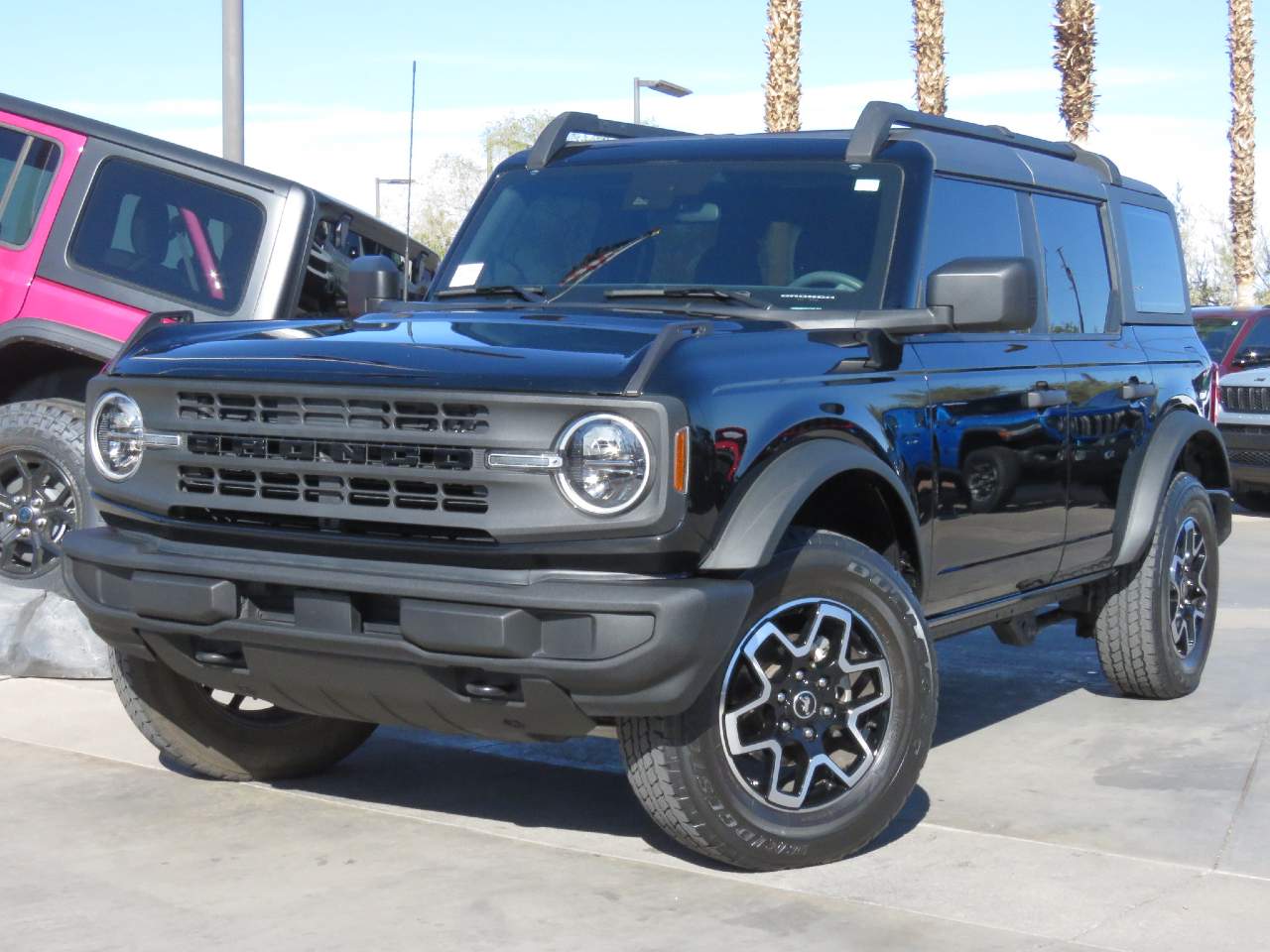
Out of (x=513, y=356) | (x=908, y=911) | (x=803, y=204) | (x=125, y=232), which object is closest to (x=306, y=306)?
(x=125, y=232)

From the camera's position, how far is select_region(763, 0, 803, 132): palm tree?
24.8m

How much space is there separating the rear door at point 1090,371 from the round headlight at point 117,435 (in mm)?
3023

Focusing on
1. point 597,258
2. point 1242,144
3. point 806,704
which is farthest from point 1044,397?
point 1242,144

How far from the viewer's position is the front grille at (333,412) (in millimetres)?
4312

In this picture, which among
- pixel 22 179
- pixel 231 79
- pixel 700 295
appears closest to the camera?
pixel 700 295

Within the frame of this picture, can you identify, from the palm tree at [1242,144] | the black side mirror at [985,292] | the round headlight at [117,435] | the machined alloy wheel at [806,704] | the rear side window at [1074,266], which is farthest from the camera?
the palm tree at [1242,144]

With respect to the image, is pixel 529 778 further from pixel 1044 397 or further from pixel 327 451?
pixel 1044 397

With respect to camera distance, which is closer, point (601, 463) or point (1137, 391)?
point (601, 463)

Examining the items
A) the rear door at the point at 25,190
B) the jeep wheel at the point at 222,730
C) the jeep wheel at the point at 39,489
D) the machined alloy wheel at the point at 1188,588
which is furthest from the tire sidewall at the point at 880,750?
the rear door at the point at 25,190

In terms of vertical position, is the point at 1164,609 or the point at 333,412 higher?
the point at 333,412

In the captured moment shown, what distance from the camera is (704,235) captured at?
5.64 meters

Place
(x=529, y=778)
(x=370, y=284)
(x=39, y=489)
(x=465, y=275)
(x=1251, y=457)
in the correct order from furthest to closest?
(x=1251, y=457)
(x=39, y=489)
(x=370, y=284)
(x=465, y=275)
(x=529, y=778)

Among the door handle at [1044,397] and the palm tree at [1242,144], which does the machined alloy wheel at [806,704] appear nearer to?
the door handle at [1044,397]

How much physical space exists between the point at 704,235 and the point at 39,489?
3.47 meters
